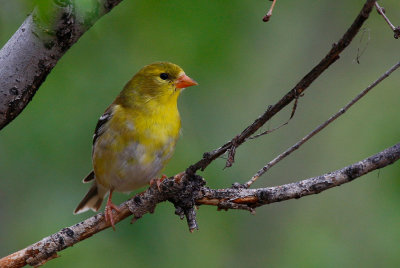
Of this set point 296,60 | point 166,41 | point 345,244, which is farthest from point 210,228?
point 296,60

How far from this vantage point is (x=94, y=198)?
518cm

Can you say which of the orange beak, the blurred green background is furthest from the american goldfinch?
the blurred green background

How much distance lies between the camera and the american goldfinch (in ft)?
14.9

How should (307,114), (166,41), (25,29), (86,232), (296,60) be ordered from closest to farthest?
(25,29), (86,232), (166,41), (307,114), (296,60)

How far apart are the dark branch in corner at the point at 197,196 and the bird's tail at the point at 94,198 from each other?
1.71 m

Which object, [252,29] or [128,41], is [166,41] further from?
[252,29]

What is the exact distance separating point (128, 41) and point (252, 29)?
117 centimetres

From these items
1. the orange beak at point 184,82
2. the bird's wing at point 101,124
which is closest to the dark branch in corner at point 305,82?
the orange beak at point 184,82

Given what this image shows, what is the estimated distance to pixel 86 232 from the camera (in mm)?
3250

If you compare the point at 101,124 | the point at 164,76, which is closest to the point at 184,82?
the point at 164,76

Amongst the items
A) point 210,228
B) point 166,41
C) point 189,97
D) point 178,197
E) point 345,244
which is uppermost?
point 166,41

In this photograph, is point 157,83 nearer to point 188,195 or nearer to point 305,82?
point 188,195

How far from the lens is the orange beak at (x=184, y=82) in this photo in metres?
4.69

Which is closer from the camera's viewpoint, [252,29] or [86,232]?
[86,232]
